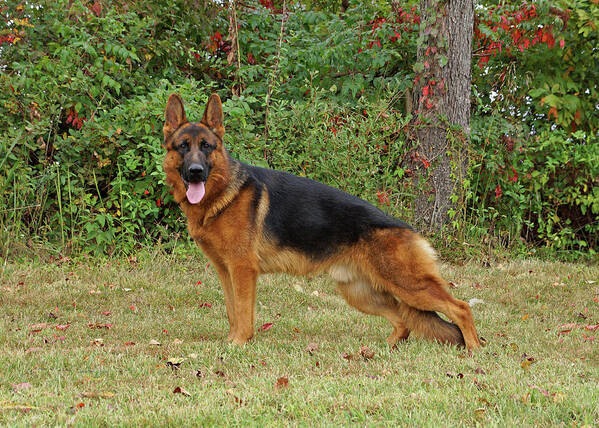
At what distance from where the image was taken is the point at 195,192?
190 inches

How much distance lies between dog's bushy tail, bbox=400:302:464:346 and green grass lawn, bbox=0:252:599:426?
0.10m

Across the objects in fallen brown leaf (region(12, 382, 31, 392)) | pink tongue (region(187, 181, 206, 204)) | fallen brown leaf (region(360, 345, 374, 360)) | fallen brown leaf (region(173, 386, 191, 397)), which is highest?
pink tongue (region(187, 181, 206, 204))

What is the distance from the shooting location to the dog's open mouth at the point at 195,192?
480 cm

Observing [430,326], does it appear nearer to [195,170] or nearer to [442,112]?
[195,170]

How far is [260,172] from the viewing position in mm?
5262

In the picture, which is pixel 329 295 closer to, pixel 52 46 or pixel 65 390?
pixel 65 390

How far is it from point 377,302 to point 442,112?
169 inches

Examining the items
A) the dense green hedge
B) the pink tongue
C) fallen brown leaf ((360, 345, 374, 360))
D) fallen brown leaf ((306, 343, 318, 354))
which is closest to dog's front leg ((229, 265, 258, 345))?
fallen brown leaf ((306, 343, 318, 354))

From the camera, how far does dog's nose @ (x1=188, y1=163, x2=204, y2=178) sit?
4.69m

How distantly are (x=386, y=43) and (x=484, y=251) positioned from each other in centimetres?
345

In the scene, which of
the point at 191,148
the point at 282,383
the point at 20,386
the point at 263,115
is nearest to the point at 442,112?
the point at 263,115

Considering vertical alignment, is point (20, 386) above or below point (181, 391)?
below

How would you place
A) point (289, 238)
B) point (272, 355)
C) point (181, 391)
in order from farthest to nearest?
1. point (289, 238)
2. point (272, 355)
3. point (181, 391)

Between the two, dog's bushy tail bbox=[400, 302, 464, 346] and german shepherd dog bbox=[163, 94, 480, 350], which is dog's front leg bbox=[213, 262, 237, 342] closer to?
german shepherd dog bbox=[163, 94, 480, 350]
